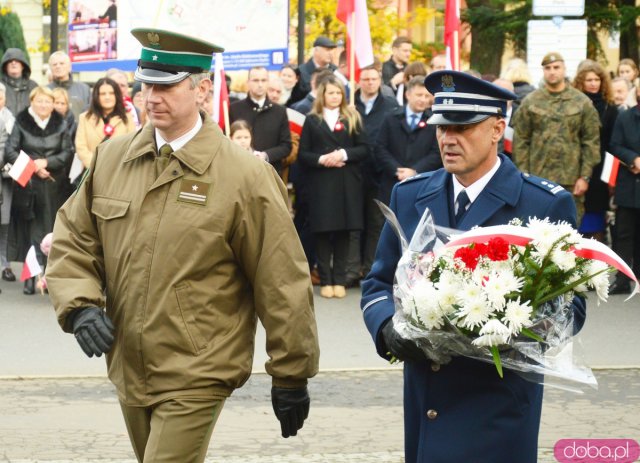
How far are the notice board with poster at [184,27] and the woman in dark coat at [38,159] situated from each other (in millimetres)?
3202

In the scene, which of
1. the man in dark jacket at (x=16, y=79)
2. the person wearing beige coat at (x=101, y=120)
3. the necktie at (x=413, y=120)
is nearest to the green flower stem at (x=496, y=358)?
the necktie at (x=413, y=120)

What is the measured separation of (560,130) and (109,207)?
858cm

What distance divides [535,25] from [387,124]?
434cm

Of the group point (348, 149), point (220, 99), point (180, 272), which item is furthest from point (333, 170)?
point (180, 272)

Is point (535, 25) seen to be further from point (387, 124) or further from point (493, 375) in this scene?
point (493, 375)

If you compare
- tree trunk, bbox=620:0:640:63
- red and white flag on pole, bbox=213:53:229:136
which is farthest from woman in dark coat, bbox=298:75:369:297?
tree trunk, bbox=620:0:640:63

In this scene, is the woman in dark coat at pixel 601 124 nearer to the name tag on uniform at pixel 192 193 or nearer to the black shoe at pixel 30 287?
the black shoe at pixel 30 287

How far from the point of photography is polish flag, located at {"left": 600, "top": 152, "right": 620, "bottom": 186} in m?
13.2

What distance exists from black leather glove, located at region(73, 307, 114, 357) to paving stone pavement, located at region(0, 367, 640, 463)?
93.1 inches

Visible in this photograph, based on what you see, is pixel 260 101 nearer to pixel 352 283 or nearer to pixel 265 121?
pixel 265 121

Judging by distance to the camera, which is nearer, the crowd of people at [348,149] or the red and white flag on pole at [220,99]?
the crowd of people at [348,149]

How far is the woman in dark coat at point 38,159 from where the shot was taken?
13.3 m

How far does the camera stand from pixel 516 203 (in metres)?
4.48

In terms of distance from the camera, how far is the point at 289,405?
4.79 meters
